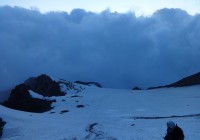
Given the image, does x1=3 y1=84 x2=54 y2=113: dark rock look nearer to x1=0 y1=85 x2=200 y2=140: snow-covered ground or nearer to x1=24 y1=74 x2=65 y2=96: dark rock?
x1=0 y1=85 x2=200 y2=140: snow-covered ground

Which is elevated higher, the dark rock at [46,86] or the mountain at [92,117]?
the dark rock at [46,86]

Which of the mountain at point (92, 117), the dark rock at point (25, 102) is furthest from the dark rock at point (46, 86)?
the dark rock at point (25, 102)

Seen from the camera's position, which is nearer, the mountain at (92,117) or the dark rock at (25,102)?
the mountain at (92,117)

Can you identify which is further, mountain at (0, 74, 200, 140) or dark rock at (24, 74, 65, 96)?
dark rock at (24, 74, 65, 96)

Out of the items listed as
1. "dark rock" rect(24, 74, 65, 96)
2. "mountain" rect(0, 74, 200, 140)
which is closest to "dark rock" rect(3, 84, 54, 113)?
"mountain" rect(0, 74, 200, 140)

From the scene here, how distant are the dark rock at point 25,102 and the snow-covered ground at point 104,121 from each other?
2.12 metres

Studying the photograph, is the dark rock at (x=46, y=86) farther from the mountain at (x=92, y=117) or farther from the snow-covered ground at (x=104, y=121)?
the snow-covered ground at (x=104, y=121)

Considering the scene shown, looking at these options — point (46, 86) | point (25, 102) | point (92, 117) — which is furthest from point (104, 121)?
point (46, 86)

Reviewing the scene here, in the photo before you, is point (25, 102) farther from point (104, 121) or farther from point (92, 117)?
point (104, 121)

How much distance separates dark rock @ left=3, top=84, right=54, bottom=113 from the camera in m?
65.3

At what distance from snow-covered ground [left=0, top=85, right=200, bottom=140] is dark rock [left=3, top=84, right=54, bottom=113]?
2.12m

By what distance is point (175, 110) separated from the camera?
51375 millimetres

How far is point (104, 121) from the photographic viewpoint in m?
44.2

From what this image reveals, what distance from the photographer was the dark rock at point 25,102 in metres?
65.3
